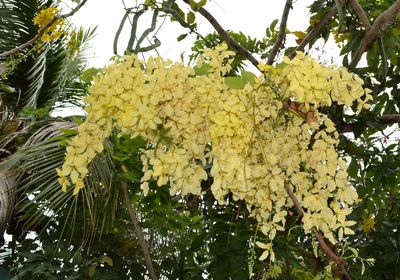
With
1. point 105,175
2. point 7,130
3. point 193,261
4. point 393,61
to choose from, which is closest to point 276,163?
point 105,175

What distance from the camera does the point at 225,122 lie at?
98 centimetres

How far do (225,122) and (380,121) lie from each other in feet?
3.22

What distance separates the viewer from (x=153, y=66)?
→ 1.00 m

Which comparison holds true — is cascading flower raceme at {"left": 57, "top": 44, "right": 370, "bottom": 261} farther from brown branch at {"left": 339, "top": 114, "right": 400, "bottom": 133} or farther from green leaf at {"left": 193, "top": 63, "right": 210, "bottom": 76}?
brown branch at {"left": 339, "top": 114, "right": 400, "bottom": 133}

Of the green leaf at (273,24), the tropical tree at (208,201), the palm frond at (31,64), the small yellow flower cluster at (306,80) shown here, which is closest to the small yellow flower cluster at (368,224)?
the tropical tree at (208,201)

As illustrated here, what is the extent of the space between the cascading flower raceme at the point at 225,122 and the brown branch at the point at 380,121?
766 millimetres

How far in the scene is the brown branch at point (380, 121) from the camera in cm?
183

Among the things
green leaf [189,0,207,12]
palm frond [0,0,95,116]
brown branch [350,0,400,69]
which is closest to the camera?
brown branch [350,0,400,69]

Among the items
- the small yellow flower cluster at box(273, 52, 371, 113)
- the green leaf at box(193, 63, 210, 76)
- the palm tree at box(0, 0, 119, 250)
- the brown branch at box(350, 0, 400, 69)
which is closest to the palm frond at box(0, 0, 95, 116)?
the palm tree at box(0, 0, 119, 250)

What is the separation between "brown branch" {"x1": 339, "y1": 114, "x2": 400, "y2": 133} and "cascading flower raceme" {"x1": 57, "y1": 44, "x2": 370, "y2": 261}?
766 mm

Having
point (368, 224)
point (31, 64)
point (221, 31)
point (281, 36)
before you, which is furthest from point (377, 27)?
point (31, 64)

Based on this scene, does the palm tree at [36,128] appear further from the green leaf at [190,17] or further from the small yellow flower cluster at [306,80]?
the small yellow flower cluster at [306,80]

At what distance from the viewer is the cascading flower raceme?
3.18 feet

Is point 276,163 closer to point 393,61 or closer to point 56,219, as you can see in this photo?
point 393,61
